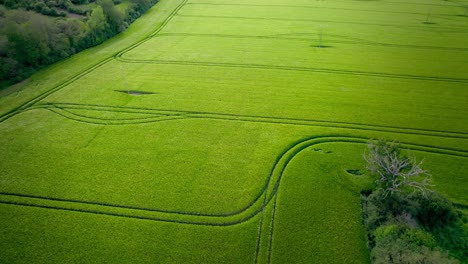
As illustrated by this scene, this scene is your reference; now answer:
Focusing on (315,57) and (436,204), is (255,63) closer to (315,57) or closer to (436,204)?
(315,57)

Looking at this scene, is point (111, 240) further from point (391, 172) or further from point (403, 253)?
point (391, 172)

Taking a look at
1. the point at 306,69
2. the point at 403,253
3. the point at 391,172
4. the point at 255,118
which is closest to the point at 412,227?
the point at 403,253

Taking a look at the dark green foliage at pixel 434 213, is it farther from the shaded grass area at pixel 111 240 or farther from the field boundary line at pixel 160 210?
the shaded grass area at pixel 111 240

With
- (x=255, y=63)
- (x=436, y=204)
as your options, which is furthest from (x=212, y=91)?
(x=436, y=204)

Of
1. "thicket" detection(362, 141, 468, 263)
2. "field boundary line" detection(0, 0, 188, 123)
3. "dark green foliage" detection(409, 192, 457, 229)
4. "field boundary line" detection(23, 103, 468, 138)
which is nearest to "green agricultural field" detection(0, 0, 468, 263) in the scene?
"field boundary line" detection(23, 103, 468, 138)

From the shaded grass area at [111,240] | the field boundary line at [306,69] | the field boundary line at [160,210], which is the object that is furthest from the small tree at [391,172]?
the field boundary line at [306,69]

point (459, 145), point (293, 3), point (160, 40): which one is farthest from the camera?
point (293, 3)
